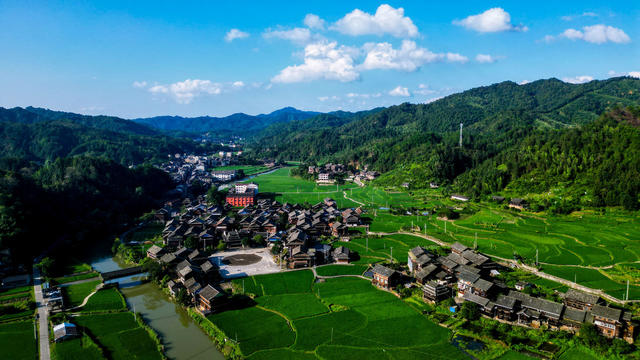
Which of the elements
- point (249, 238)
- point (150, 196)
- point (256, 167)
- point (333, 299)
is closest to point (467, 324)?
point (333, 299)

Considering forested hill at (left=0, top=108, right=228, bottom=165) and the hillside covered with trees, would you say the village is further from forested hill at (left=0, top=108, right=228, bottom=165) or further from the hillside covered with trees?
forested hill at (left=0, top=108, right=228, bottom=165)

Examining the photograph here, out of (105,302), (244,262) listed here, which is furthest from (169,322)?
(244,262)

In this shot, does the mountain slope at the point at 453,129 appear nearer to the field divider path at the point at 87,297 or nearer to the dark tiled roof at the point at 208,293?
the dark tiled roof at the point at 208,293

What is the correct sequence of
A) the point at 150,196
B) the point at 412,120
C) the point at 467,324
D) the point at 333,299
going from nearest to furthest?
the point at 467,324 < the point at 333,299 < the point at 150,196 < the point at 412,120

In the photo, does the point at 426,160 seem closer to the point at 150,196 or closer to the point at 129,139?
the point at 150,196

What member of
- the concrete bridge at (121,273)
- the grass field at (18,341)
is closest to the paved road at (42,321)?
the grass field at (18,341)

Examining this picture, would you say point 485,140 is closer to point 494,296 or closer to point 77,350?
point 494,296
